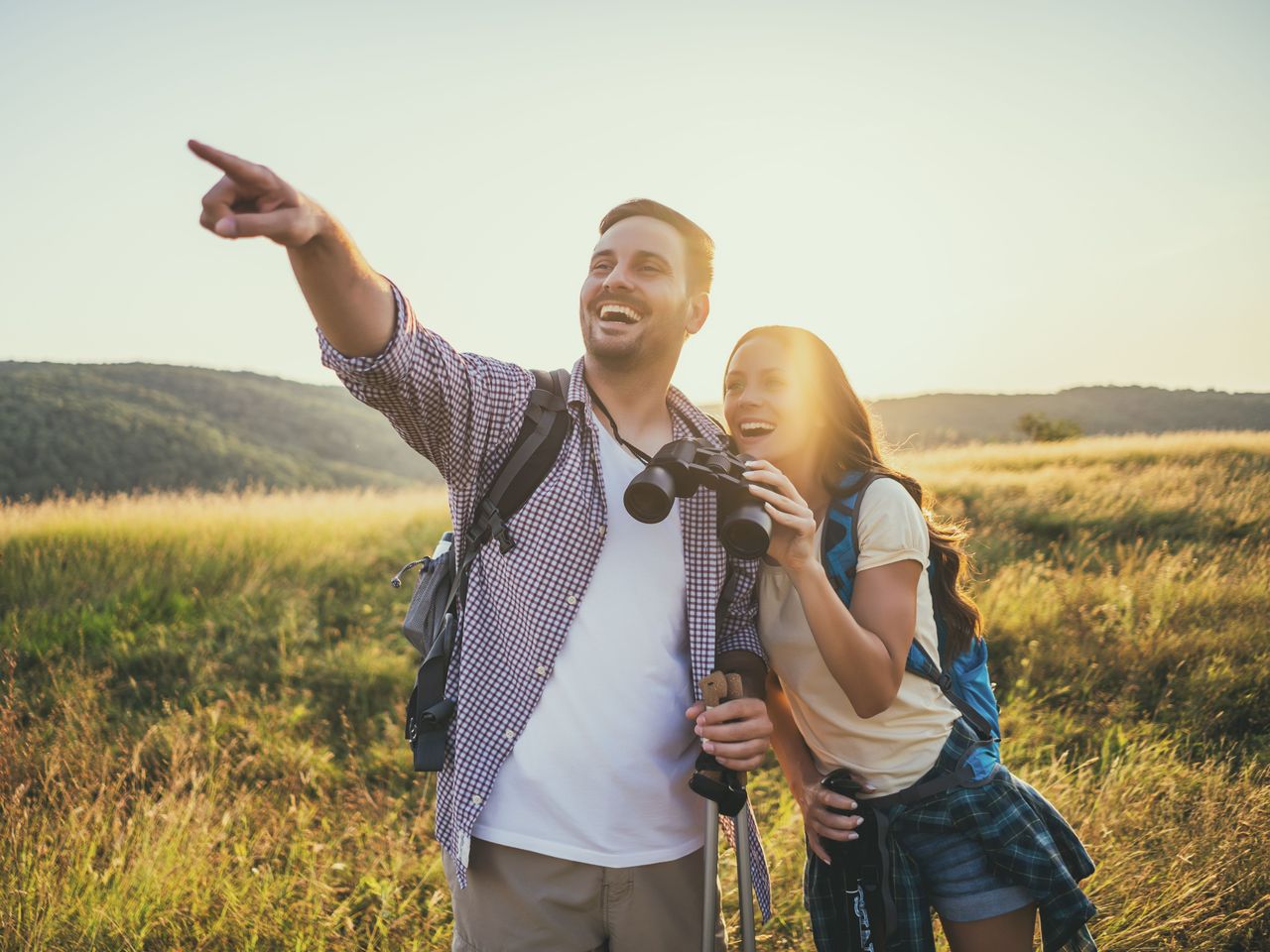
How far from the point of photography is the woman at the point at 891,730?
6.01 feet

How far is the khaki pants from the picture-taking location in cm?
180

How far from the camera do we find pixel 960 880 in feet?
6.44

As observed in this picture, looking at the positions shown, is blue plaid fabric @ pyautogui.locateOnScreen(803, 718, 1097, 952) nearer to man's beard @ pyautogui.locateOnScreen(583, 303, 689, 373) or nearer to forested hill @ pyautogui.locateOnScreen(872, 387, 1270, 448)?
man's beard @ pyautogui.locateOnScreen(583, 303, 689, 373)

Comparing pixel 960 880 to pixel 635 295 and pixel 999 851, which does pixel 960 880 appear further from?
pixel 635 295

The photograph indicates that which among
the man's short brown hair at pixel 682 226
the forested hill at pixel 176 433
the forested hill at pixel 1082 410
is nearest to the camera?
the man's short brown hair at pixel 682 226

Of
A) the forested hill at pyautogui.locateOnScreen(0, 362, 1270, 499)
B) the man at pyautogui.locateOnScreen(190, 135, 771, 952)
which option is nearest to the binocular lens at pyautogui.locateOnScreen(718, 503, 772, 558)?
the man at pyautogui.locateOnScreen(190, 135, 771, 952)

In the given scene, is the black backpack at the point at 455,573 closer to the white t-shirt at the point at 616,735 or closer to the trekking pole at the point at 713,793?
the white t-shirt at the point at 616,735

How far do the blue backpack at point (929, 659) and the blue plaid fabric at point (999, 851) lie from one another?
5cm

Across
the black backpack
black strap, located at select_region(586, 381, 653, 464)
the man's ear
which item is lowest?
the black backpack

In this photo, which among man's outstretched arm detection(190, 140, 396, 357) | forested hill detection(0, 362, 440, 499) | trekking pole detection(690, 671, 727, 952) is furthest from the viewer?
forested hill detection(0, 362, 440, 499)

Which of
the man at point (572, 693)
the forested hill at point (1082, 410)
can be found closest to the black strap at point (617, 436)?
the man at point (572, 693)

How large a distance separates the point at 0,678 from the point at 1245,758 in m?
8.69

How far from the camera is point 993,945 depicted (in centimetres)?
193

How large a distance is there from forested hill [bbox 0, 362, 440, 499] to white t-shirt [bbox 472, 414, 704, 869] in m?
30.8
